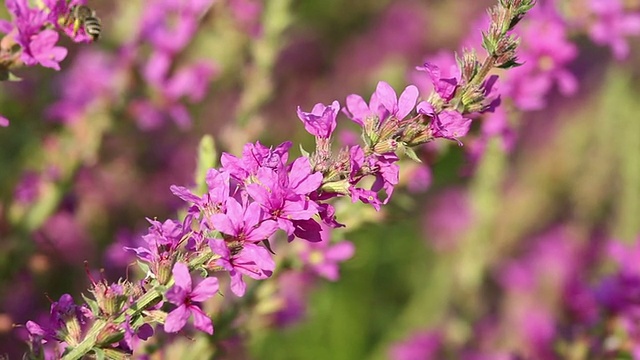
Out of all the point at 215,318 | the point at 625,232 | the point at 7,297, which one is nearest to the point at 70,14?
the point at 215,318

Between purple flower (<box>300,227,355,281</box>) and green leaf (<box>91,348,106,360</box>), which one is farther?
purple flower (<box>300,227,355,281</box>)

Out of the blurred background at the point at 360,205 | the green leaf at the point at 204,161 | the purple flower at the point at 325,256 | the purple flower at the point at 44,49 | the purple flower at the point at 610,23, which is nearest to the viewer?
the purple flower at the point at 44,49

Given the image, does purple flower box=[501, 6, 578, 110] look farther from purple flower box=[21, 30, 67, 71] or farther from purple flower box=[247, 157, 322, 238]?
purple flower box=[21, 30, 67, 71]

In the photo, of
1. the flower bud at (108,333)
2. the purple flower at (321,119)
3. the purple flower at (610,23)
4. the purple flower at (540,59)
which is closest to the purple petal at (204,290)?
the flower bud at (108,333)

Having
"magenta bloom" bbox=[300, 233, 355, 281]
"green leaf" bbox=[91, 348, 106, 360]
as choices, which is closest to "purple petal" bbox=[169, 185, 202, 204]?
"green leaf" bbox=[91, 348, 106, 360]

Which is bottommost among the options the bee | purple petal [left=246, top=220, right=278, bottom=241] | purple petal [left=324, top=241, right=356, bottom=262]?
purple petal [left=246, top=220, right=278, bottom=241]

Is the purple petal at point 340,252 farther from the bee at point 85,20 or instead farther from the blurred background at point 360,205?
the bee at point 85,20

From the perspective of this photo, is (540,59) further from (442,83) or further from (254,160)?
(254,160)
